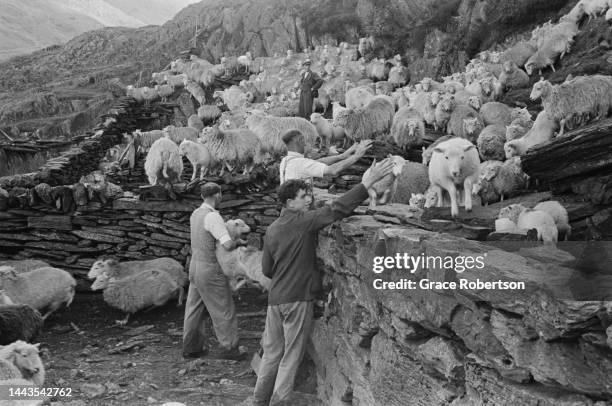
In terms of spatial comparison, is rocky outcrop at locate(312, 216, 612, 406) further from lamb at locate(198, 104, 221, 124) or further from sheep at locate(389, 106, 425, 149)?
lamb at locate(198, 104, 221, 124)

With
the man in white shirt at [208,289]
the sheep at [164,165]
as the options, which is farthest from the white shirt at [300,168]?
the sheep at [164,165]

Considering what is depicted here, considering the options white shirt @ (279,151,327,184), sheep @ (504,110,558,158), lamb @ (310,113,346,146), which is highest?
lamb @ (310,113,346,146)

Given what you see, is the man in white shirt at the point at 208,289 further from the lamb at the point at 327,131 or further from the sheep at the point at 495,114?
the sheep at the point at 495,114

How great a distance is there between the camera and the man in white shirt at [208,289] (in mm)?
7527

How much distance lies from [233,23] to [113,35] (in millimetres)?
18337

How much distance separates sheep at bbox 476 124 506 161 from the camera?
1115cm

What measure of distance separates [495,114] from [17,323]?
10.1 meters

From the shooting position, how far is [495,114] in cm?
1295

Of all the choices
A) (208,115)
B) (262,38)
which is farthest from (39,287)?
(262,38)

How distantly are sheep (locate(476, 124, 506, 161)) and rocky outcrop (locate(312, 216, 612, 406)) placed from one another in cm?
658

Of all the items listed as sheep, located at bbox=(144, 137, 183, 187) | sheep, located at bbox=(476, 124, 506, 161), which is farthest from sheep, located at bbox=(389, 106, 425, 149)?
sheep, located at bbox=(144, 137, 183, 187)

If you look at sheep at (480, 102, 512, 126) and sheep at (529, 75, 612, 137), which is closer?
sheep at (529, 75, 612, 137)

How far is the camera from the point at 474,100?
547 inches

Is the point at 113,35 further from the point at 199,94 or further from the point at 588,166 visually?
the point at 588,166
